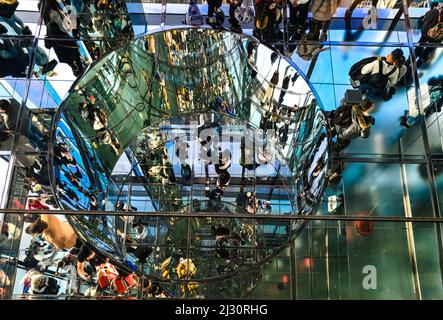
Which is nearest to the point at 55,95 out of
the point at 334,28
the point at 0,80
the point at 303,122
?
the point at 0,80

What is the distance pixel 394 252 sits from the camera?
5.48m

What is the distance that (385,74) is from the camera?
6.39 metres

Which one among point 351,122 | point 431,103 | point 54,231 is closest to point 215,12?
point 351,122

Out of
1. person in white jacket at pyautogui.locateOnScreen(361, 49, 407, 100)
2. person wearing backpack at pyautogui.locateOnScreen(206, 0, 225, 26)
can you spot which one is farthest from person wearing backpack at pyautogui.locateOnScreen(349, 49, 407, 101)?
person wearing backpack at pyautogui.locateOnScreen(206, 0, 225, 26)

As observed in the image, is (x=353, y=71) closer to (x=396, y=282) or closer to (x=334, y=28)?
(x=334, y=28)

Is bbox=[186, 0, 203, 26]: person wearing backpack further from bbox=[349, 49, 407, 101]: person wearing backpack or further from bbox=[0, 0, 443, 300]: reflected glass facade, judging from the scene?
bbox=[349, 49, 407, 101]: person wearing backpack

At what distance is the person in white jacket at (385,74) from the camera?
627 cm

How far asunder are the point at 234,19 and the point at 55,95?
8.73 ft

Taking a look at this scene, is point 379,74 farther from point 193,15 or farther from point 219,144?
point 193,15

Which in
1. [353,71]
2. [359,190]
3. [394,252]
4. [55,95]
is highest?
[353,71]

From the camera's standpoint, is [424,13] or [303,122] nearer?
[303,122]

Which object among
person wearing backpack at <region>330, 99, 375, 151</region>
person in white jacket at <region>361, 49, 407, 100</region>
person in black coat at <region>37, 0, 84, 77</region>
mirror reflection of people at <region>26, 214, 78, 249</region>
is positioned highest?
person in black coat at <region>37, 0, 84, 77</region>

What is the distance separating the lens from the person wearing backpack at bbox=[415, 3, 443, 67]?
6.11 meters

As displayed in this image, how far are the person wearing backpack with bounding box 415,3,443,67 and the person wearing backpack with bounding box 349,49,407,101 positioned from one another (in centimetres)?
26
